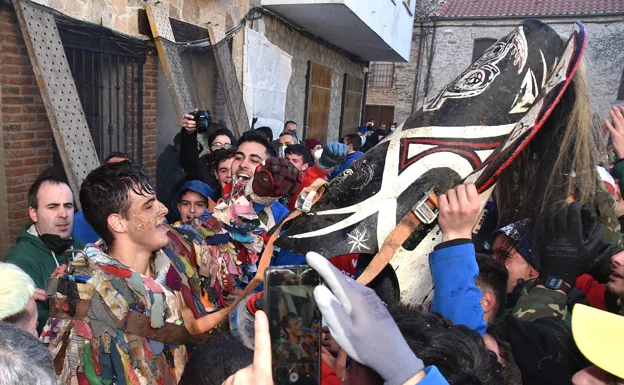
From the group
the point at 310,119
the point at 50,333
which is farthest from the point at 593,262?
the point at 310,119

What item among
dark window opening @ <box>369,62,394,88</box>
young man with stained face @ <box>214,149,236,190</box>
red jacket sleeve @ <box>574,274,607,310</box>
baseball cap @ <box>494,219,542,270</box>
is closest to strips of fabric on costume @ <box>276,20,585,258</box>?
baseball cap @ <box>494,219,542,270</box>

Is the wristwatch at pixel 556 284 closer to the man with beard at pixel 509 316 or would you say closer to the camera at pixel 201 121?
Answer: the man with beard at pixel 509 316

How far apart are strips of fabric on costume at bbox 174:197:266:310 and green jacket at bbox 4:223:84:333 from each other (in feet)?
2.82

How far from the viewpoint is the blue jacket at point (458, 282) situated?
106 cm

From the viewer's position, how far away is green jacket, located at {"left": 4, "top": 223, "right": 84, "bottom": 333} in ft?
6.75

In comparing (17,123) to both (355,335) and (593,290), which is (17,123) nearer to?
(355,335)

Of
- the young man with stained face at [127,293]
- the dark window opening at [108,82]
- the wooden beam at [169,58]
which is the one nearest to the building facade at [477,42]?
the wooden beam at [169,58]

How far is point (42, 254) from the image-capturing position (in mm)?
Answer: 2156

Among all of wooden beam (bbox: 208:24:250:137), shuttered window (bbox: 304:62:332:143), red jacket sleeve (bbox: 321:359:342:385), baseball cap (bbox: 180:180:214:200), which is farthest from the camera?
shuttered window (bbox: 304:62:332:143)

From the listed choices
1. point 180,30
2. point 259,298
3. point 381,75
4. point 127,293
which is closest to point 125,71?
point 180,30

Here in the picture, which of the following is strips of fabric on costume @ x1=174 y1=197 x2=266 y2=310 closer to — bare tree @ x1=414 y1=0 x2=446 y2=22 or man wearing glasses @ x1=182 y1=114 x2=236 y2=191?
man wearing glasses @ x1=182 y1=114 x2=236 y2=191

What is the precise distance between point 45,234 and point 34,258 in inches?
5.6

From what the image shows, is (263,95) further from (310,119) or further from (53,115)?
(53,115)

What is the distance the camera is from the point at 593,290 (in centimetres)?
187
